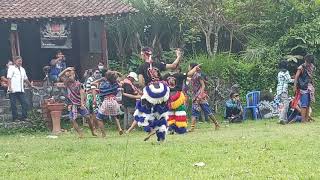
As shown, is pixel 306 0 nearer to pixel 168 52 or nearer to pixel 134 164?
pixel 168 52

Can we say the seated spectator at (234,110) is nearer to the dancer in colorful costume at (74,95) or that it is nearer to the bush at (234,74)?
the bush at (234,74)

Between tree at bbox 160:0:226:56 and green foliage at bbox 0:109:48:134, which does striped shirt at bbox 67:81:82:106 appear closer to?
green foliage at bbox 0:109:48:134

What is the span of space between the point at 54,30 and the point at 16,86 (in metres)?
4.91

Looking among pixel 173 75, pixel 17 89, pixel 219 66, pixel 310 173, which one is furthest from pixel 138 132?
pixel 310 173

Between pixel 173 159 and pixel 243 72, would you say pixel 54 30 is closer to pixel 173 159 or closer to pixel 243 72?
pixel 243 72

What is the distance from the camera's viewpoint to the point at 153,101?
11562mm

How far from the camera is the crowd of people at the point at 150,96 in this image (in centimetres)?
1175

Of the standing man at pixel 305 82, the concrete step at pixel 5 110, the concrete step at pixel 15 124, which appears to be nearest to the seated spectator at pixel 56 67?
the concrete step at pixel 5 110

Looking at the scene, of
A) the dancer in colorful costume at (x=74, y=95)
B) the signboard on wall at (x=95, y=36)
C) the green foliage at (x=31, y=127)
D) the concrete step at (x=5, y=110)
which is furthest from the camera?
the signboard on wall at (x=95, y=36)

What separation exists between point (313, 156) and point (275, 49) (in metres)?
13.8

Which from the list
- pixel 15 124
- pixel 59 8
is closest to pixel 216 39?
pixel 59 8

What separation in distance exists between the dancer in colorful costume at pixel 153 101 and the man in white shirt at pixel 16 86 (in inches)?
267

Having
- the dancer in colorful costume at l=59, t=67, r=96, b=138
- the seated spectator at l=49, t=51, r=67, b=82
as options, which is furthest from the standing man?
the seated spectator at l=49, t=51, r=67, b=82

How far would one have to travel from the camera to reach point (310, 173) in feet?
25.3
